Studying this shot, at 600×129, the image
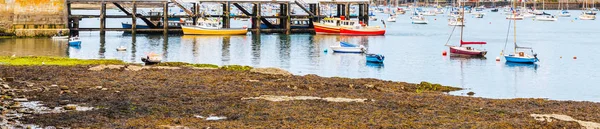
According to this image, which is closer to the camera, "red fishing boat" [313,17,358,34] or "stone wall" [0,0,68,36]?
"stone wall" [0,0,68,36]

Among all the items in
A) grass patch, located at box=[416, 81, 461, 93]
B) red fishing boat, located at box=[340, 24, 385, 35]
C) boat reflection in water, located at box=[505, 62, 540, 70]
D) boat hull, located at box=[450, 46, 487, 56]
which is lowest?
boat reflection in water, located at box=[505, 62, 540, 70]

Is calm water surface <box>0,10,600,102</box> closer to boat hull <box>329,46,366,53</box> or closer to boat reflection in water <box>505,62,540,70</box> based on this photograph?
boat reflection in water <box>505,62,540,70</box>

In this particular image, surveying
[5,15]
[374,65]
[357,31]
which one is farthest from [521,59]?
[5,15]

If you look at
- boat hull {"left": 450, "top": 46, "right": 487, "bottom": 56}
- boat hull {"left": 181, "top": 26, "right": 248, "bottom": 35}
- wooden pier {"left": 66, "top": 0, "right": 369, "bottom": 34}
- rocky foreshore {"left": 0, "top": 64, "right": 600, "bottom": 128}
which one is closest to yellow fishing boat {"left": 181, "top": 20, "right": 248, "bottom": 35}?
boat hull {"left": 181, "top": 26, "right": 248, "bottom": 35}

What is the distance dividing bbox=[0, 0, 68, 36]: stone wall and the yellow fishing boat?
1277 cm

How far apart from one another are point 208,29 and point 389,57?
2871 cm

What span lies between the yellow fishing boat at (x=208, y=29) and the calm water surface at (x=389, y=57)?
1.85 metres

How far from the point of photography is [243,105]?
29922mm

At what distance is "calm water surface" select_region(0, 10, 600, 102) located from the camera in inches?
1978

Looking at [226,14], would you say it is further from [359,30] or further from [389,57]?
[389,57]

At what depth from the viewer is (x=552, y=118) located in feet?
91.3

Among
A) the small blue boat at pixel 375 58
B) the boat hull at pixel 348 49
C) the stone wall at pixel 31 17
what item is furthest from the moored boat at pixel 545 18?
the small blue boat at pixel 375 58

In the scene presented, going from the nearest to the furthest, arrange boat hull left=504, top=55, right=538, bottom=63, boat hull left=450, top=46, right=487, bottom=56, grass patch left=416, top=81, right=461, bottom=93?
grass patch left=416, top=81, right=461, bottom=93
boat hull left=504, top=55, right=538, bottom=63
boat hull left=450, top=46, right=487, bottom=56

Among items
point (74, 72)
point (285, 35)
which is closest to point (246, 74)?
point (74, 72)
